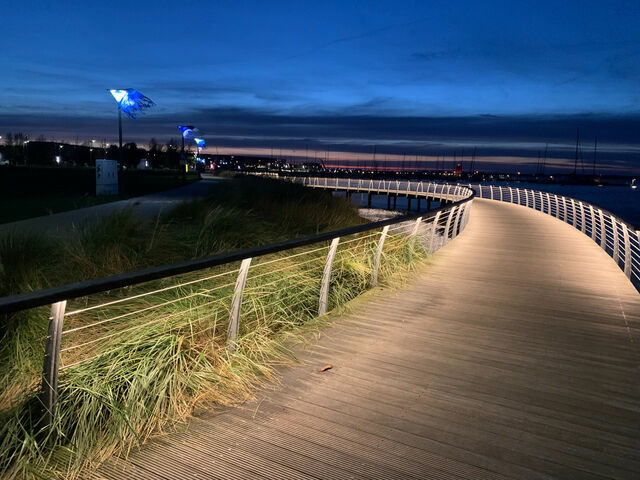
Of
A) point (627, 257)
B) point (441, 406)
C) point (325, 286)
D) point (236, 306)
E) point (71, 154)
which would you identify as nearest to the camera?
point (441, 406)

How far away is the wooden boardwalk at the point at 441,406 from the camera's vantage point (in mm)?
2697

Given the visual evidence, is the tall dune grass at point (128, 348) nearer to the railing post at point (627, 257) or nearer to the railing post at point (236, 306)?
the railing post at point (236, 306)

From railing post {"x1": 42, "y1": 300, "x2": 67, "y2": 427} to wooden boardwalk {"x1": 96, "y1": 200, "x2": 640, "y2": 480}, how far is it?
46cm

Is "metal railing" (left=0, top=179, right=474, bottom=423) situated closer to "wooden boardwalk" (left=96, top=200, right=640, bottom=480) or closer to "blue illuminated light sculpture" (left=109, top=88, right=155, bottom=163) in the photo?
"wooden boardwalk" (left=96, top=200, right=640, bottom=480)

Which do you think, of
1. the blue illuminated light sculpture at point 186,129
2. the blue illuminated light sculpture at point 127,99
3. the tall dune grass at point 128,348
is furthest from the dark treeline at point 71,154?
the tall dune grass at point 128,348

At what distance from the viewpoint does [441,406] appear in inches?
135

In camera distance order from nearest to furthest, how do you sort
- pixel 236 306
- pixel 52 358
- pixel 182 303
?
1. pixel 52 358
2. pixel 236 306
3. pixel 182 303

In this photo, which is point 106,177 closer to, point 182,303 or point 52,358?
point 182,303

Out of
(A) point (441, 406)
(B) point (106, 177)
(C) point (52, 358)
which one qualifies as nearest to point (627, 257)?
(A) point (441, 406)

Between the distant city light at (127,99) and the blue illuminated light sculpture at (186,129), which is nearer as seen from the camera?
the distant city light at (127,99)

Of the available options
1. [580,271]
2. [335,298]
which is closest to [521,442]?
[335,298]

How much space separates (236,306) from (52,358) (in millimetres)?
1654

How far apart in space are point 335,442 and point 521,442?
3.79ft

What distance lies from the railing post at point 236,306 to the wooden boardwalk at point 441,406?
558mm
